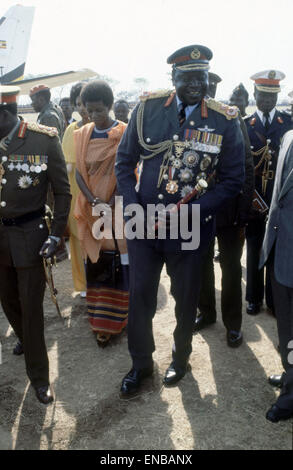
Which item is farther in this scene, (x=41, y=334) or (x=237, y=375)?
(x=237, y=375)

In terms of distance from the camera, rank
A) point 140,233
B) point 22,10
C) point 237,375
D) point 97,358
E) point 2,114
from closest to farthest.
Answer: point 2,114
point 140,233
point 237,375
point 97,358
point 22,10

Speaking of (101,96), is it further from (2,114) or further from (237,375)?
(237,375)

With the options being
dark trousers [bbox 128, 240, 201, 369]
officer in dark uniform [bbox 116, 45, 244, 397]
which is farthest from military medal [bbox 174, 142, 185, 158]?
dark trousers [bbox 128, 240, 201, 369]

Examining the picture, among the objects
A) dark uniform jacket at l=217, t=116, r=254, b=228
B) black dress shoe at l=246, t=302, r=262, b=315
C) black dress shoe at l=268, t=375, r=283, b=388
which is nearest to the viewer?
black dress shoe at l=268, t=375, r=283, b=388

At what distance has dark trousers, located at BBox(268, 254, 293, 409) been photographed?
2.49 m

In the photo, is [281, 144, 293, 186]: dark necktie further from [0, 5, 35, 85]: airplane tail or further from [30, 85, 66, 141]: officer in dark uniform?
[0, 5, 35, 85]: airplane tail

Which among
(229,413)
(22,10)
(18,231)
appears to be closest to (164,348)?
(229,413)

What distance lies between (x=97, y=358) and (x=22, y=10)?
2096 cm

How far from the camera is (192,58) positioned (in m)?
2.39

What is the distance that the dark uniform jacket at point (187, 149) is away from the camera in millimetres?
2520

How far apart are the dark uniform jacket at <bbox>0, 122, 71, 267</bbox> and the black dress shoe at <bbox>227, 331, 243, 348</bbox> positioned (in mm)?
1769

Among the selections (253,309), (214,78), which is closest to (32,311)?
(253,309)

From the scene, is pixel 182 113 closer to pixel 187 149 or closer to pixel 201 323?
pixel 187 149

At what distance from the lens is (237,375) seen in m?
3.01
